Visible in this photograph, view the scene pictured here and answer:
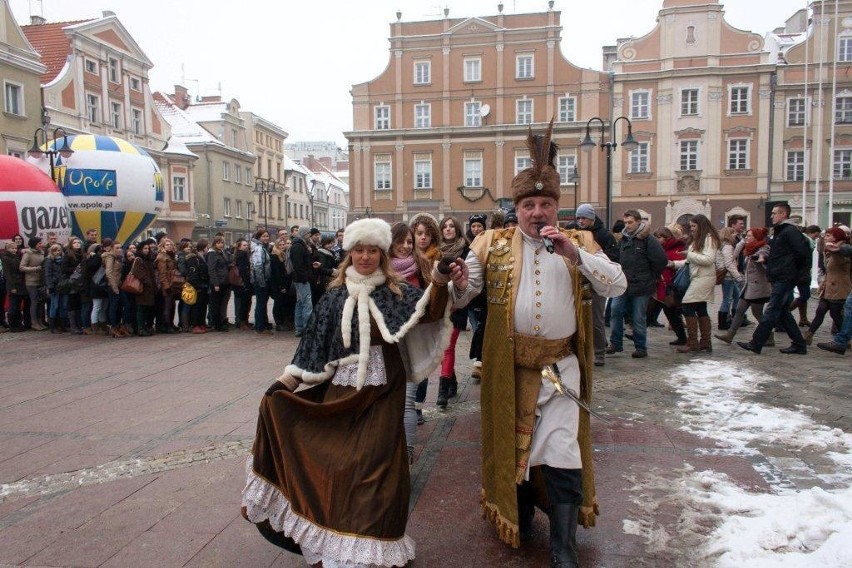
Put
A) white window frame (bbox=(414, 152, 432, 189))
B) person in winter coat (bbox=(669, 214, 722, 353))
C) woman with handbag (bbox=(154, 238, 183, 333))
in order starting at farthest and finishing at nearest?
white window frame (bbox=(414, 152, 432, 189)) → woman with handbag (bbox=(154, 238, 183, 333)) → person in winter coat (bbox=(669, 214, 722, 353))

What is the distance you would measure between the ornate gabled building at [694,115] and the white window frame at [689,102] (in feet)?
0.19

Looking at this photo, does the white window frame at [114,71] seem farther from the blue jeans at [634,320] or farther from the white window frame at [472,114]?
the blue jeans at [634,320]

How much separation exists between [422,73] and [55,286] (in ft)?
108

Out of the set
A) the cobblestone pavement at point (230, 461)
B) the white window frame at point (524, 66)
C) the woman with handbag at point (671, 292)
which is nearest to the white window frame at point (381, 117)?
the white window frame at point (524, 66)

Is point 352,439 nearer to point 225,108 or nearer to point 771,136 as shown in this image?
point 771,136

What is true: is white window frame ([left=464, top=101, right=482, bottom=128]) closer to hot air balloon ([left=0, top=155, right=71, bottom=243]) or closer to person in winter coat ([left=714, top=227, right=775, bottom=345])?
hot air balloon ([left=0, top=155, right=71, bottom=243])

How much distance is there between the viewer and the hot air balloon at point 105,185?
17.2 metres

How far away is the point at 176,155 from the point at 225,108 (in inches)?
475

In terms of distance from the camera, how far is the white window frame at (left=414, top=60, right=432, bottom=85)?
40750 millimetres

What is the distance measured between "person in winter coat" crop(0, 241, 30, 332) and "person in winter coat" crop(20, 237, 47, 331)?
10cm

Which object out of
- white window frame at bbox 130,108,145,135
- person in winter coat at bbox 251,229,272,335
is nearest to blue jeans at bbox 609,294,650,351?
person in winter coat at bbox 251,229,272,335

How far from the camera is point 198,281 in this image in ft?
37.1

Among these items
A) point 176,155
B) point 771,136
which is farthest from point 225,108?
point 771,136

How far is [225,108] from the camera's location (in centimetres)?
5159
